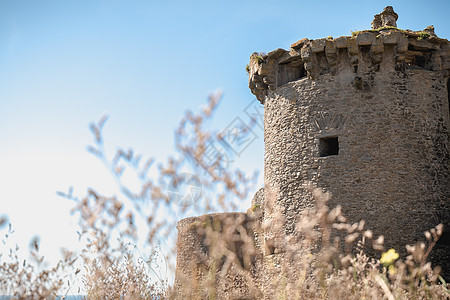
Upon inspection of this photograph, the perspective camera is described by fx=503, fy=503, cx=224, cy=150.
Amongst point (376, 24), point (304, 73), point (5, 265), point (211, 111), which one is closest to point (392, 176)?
point (304, 73)

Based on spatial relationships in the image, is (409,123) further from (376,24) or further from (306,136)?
(376,24)

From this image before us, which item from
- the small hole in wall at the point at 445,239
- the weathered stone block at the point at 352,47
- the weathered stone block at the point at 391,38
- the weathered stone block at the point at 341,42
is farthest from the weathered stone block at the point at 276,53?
the small hole in wall at the point at 445,239

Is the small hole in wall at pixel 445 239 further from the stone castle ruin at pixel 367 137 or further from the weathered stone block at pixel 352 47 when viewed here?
the weathered stone block at pixel 352 47

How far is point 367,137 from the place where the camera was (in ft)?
35.7

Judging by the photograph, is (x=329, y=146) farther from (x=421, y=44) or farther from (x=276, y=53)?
(x=421, y=44)

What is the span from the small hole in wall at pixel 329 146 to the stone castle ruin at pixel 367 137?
0.02 meters

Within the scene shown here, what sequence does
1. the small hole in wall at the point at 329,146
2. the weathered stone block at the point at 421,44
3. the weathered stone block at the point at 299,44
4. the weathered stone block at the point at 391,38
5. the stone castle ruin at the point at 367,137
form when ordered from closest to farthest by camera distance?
the stone castle ruin at the point at 367,137 → the weathered stone block at the point at 391,38 → the small hole in wall at the point at 329,146 → the weathered stone block at the point at 421,44 → the weathered stone block at the point at 299,44

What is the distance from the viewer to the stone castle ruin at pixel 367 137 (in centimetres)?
1049

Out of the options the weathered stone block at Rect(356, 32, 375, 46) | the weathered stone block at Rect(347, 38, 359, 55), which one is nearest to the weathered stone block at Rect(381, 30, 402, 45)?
the weathered stone block at Rect(356, 32, 375, 46)

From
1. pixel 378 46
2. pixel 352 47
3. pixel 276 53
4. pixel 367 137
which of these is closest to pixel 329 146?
pixel 367 137

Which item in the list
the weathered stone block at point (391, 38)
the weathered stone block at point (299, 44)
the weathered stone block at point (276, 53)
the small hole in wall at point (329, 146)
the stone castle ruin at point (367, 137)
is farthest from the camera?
the weathered stone block at point (276, 53)

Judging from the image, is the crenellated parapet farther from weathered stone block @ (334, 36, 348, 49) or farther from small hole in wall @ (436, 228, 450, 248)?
small hole in wall @ (436, 228, 450, 248)

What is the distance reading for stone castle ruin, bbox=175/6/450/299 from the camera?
10.5 m

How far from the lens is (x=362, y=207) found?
10469 mm
